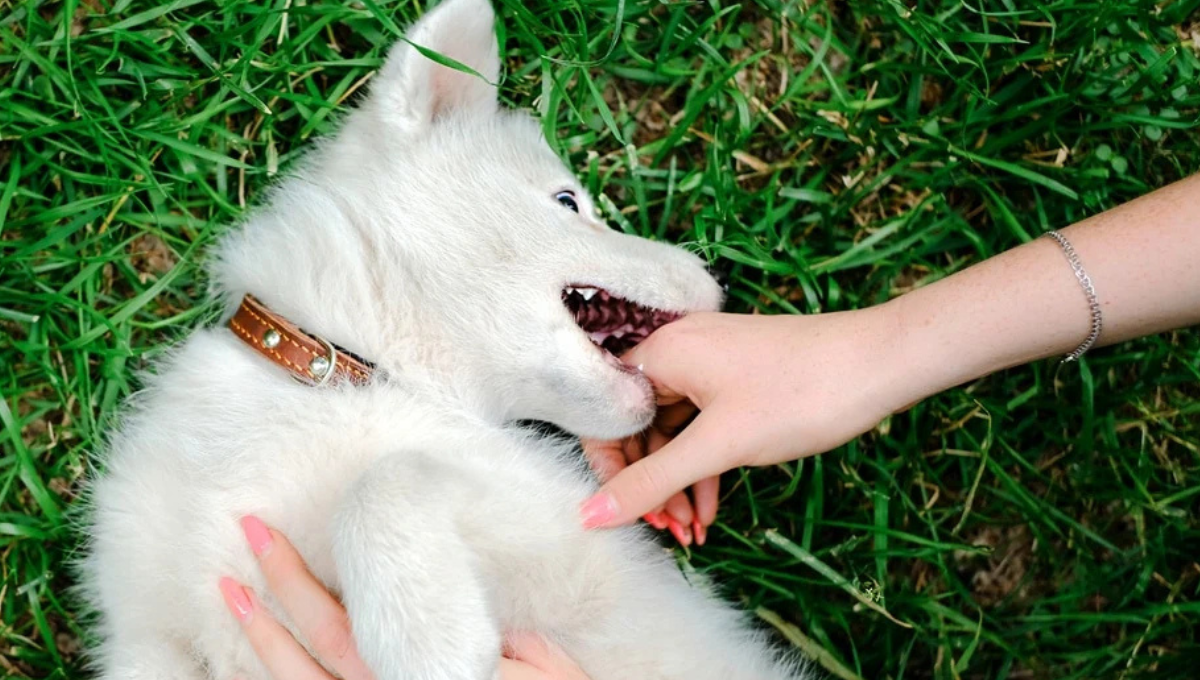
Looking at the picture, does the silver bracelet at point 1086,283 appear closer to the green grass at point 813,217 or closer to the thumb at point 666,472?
the green grass at point 813,217

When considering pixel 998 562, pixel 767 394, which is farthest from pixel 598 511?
pixel 998 562

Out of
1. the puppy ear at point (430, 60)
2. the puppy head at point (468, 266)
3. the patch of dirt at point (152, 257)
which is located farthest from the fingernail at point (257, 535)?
the patch of dirt at point (152, 257)

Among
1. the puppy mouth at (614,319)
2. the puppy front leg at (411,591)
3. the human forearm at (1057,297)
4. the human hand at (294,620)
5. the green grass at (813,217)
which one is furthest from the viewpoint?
the green grass at (813,217)

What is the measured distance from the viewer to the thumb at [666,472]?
242 cm

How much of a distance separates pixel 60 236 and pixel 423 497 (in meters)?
1.79

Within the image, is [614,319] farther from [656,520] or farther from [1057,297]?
[1057,297]

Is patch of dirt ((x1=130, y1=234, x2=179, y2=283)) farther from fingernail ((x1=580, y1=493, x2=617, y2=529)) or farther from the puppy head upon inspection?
fingernail ((x1=580, y1=493, x2=617, y2=529))

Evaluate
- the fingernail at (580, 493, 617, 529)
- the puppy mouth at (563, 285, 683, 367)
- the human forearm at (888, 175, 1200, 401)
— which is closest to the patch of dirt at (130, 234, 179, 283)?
the puppy mouth at (563, 285, 683, 367)

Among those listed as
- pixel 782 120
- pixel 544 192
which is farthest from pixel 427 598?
pixel 782 120

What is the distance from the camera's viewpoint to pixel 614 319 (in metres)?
2.73

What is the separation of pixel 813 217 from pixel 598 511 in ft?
4.68

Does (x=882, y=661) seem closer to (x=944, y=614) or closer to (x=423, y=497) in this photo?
(x=944, y=614)

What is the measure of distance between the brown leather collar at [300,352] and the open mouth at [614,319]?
1.90ft

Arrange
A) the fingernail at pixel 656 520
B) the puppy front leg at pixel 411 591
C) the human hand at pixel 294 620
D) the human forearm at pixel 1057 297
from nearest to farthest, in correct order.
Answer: the puppy front leg at pixel 411 591, the human hand at pixel 294 620, the human forearm at pixel 1057 297, the fingernail at pixel 656 520
